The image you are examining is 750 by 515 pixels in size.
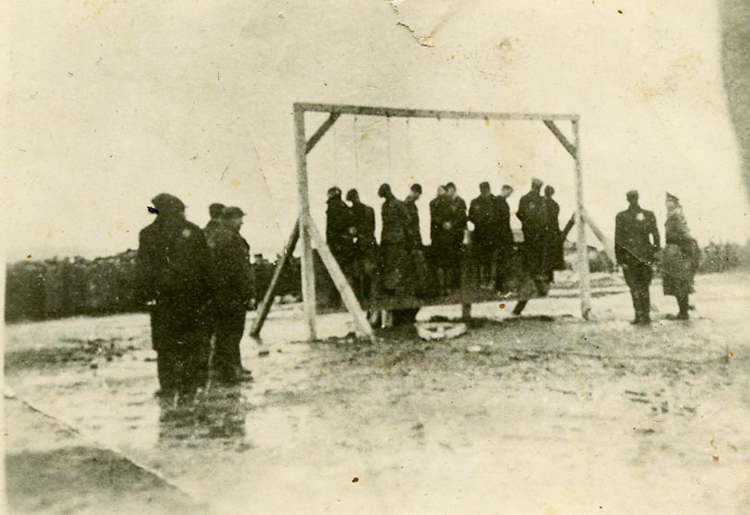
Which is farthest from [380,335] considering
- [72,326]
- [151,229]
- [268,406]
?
[72,326]

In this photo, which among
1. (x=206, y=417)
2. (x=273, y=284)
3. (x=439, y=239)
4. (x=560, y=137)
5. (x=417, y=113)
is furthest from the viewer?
(x=439, y=239)

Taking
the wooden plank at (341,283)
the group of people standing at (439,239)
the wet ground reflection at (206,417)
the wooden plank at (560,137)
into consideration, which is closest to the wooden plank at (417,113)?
the wooden plank at (560,137)

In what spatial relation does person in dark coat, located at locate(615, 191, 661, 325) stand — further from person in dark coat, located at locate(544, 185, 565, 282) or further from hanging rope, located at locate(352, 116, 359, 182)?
hanging rope, located at locate(352, 116, 359, 182)

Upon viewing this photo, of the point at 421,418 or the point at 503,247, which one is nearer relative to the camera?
the point at 421,418

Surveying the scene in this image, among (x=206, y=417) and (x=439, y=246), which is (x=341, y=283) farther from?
(x=206, y=417)

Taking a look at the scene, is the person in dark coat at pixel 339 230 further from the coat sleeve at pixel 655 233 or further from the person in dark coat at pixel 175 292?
the coat sleeve at pixel 655 233

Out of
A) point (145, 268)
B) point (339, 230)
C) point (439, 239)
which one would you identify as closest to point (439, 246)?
point (439, 239)
